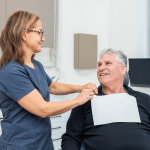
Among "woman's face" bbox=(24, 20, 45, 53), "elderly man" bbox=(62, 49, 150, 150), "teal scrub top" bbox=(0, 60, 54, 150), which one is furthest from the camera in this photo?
"elderly man" bbox=(62, 49, 150, 150)

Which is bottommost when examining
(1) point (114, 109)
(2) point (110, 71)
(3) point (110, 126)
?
(3) point (110, 126)

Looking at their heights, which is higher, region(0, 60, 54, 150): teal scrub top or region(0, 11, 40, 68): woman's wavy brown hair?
region(0, 11, 40, 68): woman's wavy brown hair

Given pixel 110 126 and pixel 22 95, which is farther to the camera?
pixel 110 126

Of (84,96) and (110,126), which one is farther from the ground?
(84,96)

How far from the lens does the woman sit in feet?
3.36

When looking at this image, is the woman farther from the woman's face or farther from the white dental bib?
the white dental bib

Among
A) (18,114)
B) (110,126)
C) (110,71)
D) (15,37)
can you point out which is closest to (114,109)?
(110,126)

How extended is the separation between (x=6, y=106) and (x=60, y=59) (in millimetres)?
1299

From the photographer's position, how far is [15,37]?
3.59 feet

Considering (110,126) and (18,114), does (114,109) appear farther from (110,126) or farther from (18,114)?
(18,114)

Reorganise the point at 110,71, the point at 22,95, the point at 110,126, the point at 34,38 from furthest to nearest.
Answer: the point at 110,71
the point at 110,126
the point at 34,38
the point at 22,95

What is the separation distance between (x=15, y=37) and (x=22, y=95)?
324mm

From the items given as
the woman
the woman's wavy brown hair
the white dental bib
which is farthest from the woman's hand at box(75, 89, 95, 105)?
the woman's wavy brown hair

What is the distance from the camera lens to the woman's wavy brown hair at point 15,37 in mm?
1096
